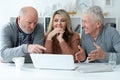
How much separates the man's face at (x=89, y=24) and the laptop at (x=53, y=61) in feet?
2.02

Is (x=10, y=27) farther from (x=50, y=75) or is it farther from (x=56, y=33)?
(x=50, y=75)

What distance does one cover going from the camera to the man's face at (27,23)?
1.94 metres

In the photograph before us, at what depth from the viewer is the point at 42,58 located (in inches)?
65.9

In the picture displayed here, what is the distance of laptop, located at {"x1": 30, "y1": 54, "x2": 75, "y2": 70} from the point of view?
5.32 feet

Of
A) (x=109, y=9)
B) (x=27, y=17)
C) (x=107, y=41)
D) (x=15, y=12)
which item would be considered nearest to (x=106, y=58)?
(x=107, y=41)

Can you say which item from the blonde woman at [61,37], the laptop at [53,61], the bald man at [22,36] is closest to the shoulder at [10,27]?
the bald man at [22,36]

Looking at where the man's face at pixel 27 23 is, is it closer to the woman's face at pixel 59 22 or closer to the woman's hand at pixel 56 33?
the woman's hand at pixel 56 33

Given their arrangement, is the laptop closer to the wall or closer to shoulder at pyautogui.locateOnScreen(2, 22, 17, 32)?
shoulder at pyautogui.locateOnScreen(2, 22, 17, 32)

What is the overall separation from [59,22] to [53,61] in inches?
35.5

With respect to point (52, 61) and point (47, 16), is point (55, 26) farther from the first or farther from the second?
point (47, 16)

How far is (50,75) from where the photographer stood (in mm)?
1512

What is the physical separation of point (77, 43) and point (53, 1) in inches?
73.6

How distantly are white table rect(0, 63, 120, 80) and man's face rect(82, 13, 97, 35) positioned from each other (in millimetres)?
569

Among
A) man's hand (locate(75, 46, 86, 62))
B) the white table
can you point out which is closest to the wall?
man's hand (locate(75, 46, 86, 62))
